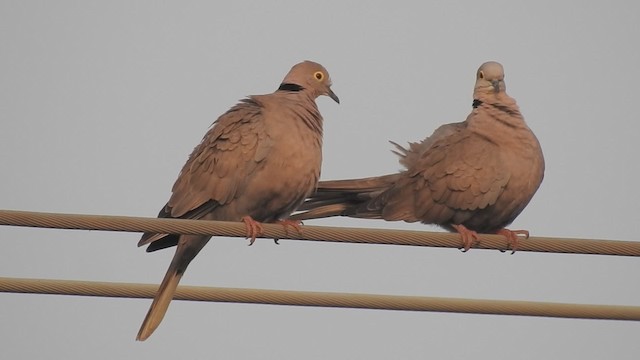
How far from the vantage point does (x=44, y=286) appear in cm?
611

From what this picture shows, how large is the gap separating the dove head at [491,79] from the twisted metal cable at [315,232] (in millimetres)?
2150

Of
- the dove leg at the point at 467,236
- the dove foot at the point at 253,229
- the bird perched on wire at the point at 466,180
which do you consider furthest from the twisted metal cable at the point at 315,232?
the bird perched on wire at the point at 466,180

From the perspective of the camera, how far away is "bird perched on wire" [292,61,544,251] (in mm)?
7977

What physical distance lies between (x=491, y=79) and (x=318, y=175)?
154 cm

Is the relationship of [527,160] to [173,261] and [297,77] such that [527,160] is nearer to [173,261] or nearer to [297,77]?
[297,77]

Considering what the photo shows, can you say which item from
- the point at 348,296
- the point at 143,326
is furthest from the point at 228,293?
the point at 143,326

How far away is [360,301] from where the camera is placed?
6527mm

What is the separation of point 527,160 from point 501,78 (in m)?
0.76

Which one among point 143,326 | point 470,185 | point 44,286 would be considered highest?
point 470,185

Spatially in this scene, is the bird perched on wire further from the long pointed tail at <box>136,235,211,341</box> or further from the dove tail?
the dove tail

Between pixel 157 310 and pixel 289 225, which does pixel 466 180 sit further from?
pixel 157 310

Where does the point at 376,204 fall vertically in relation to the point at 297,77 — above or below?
below

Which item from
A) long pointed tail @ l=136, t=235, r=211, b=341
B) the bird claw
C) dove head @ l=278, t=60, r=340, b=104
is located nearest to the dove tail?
long pointed tail @ l=136, t=235, r=211, b=341

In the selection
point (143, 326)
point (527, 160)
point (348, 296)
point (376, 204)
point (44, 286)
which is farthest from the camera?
point (376, 204)
